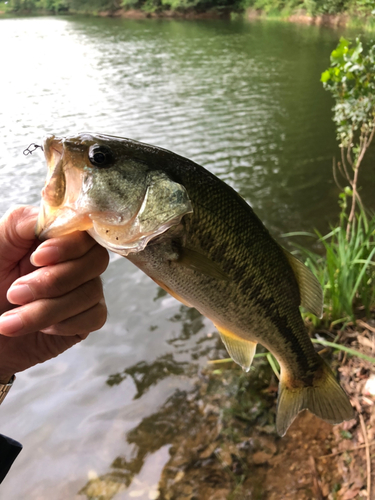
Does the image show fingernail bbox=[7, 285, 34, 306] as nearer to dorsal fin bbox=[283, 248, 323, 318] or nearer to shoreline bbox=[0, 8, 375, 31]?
dorsal fin bbox=[283, 248, 323, 318]

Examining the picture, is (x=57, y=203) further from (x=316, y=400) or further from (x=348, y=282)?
(x=348, y=282)

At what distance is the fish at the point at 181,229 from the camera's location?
53.8 inches

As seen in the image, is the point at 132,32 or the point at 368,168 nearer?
the point at 368,168

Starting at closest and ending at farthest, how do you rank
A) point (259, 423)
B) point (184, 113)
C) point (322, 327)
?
1. point (259, 423)
2. point (322, 327)
3. point (184, 113)

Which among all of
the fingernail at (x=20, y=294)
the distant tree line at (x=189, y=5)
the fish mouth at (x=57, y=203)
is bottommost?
the fingernail at (x=20, y=294)

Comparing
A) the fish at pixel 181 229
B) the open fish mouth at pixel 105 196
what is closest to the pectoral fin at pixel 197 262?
the fish at pixel 181 229

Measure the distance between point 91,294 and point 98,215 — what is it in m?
0.36

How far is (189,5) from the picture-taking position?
1892 inches

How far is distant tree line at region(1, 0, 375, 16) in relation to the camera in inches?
1348

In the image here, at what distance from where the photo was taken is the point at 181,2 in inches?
1909

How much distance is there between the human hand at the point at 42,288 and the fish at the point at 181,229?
11cm

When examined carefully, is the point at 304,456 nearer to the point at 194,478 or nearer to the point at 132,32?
the point at 194,478

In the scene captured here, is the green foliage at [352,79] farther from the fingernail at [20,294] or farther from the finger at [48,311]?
the fingernail at [20,294]

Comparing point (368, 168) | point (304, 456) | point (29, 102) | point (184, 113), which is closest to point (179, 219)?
point (304, 456)
